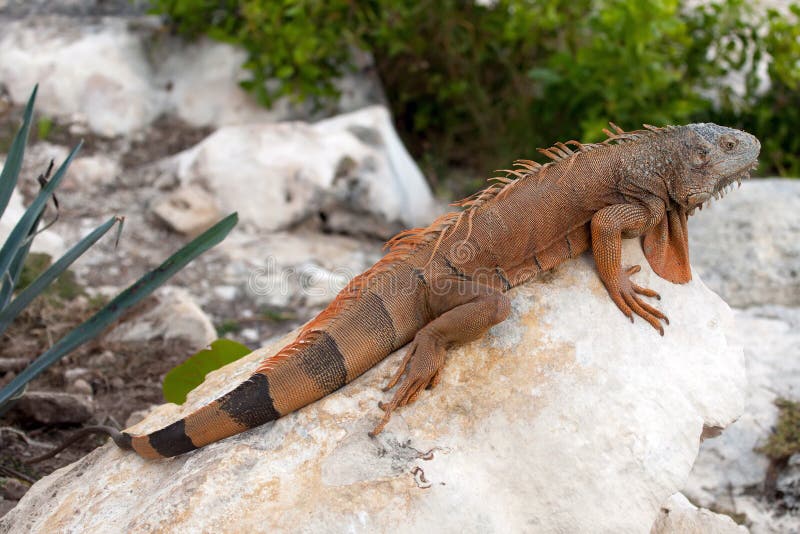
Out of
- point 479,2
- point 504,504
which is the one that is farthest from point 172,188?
point 504,504

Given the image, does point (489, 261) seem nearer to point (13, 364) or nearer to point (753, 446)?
point (753, 446)

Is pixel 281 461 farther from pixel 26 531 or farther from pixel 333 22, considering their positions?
pixel 333 22

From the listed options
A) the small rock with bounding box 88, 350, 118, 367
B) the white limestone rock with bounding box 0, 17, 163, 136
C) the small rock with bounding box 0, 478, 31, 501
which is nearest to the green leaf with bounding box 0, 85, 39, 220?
the small rock with bounding box 0, 478, 31, 501

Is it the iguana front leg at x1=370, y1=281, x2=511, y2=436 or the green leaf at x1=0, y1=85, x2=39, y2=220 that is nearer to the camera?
the iguana front leg at x1=370, y1=281, x2=511, y2=436

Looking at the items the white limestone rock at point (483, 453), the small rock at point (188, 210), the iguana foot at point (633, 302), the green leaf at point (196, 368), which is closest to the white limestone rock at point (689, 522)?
the white limestone rock at point (483, 453)

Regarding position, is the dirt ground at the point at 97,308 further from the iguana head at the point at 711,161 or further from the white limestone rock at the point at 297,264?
the iguana head at the point at 711,161

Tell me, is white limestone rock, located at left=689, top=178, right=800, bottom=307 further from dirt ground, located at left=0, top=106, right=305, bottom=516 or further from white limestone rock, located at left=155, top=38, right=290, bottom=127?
white limestone rock, located at left=155, top=38, right=290, bottom=127

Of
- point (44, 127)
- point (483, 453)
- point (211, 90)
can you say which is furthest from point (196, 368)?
point (211, 90)
